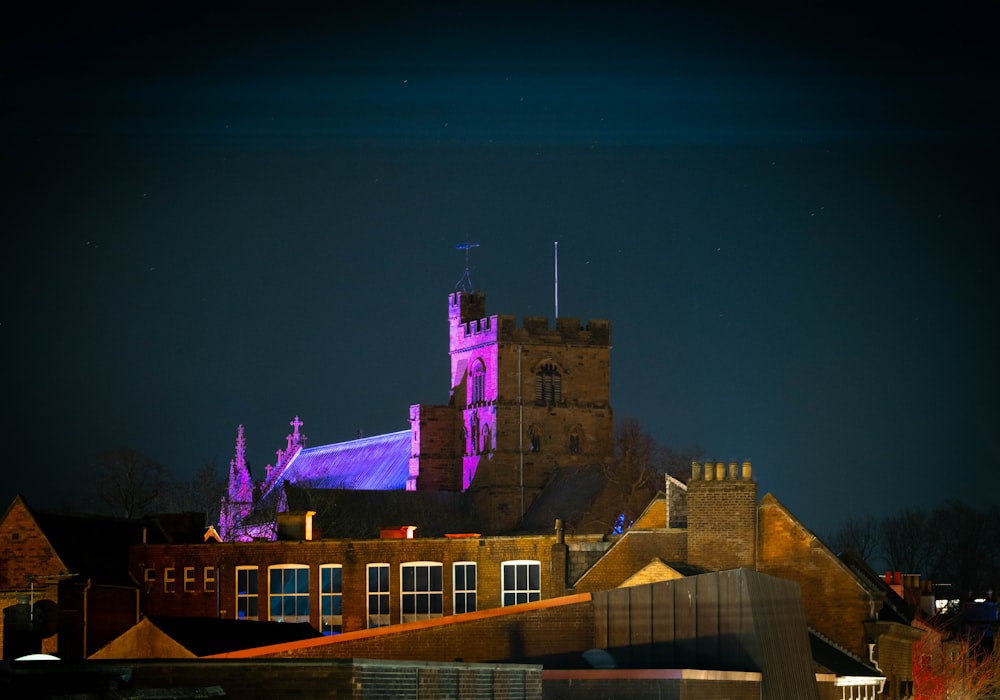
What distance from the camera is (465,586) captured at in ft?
262

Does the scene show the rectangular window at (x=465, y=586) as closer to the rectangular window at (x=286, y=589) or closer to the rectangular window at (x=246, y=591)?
the rectangular window at (x=286, y=589)

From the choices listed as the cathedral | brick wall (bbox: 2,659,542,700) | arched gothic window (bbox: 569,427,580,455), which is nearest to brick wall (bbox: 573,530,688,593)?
brick wall (bbox: 2,659,542,700)

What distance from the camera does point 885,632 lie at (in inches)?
2507

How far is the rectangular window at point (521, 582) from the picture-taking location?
254ft

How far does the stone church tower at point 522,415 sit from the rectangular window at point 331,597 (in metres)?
89.6

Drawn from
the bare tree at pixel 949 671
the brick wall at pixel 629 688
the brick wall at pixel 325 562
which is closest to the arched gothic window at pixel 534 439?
the bare tree at pixel 949 671

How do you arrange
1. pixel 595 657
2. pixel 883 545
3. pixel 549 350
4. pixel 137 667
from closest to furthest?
pixel 137 667, pixel 595 657, pixel 549 350, pixel 883 545

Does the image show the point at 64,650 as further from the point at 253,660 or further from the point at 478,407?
the point at 478,407

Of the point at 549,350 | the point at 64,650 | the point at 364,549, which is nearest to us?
the point at 64,650

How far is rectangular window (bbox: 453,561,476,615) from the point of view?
261ft

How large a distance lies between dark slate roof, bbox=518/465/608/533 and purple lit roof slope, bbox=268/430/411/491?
1509 cm

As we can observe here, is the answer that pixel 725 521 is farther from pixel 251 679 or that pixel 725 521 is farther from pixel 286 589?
pixel 251 679

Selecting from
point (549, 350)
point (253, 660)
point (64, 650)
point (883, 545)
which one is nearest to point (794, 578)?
point (64, 650)

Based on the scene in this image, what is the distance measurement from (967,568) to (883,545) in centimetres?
1577
